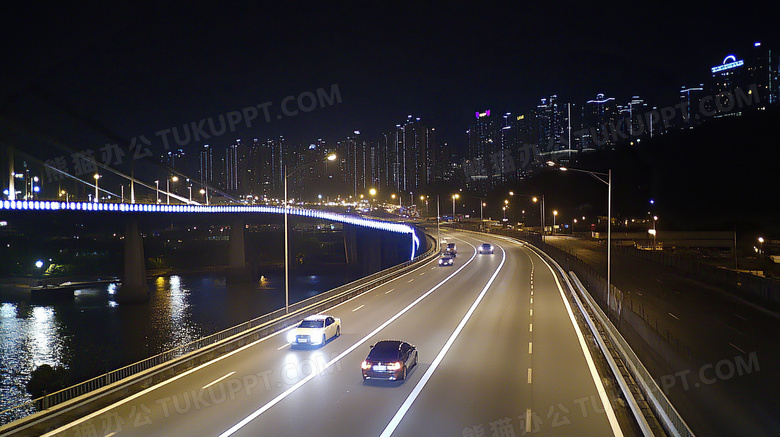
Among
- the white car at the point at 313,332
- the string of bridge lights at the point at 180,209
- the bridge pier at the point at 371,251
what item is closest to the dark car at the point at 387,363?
the white car at the point at 313,332

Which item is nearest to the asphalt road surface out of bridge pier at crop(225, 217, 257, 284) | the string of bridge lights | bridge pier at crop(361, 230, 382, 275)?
the string of bridge lights

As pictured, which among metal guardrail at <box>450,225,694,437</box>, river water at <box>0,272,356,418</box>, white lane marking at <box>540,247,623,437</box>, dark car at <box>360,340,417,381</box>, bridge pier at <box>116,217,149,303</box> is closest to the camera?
metal guardrail at <box>450,225,694,437</box>

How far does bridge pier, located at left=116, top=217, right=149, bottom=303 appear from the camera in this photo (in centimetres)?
6612

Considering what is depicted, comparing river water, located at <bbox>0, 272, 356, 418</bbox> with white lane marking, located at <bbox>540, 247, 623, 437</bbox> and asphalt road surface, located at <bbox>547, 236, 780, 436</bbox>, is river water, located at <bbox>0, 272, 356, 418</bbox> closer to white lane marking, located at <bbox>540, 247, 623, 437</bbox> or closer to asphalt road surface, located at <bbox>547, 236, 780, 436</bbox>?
white lane marking, located at <bbox>540, 247, 623, 437</bbox>

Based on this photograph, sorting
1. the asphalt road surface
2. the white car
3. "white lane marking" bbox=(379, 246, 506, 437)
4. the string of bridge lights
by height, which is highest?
the string of bridge lights

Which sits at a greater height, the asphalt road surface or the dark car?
the dark car

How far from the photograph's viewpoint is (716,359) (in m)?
25.8

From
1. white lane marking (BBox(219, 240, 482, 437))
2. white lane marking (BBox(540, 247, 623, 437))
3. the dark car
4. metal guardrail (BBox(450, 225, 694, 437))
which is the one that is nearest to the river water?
white lane marking (BBox(219, 240, 482, 437))

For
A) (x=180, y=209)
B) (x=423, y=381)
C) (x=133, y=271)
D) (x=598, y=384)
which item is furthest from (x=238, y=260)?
(x=598, y=384)

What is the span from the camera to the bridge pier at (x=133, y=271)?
217 ft

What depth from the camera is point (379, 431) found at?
43.4 ft

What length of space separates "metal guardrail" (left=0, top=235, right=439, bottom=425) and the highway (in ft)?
3.33

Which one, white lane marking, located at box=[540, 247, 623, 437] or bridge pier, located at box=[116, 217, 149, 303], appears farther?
bridge pier, located at box=[116, 217, 149, 303]

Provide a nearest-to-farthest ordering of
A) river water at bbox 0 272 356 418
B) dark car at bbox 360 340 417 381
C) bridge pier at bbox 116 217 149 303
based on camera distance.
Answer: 1. dark car at bbox 360 340 417 381
2. river water at bbox 0 272 356 418
3. bridge pier at bbox 116 217 149 303
